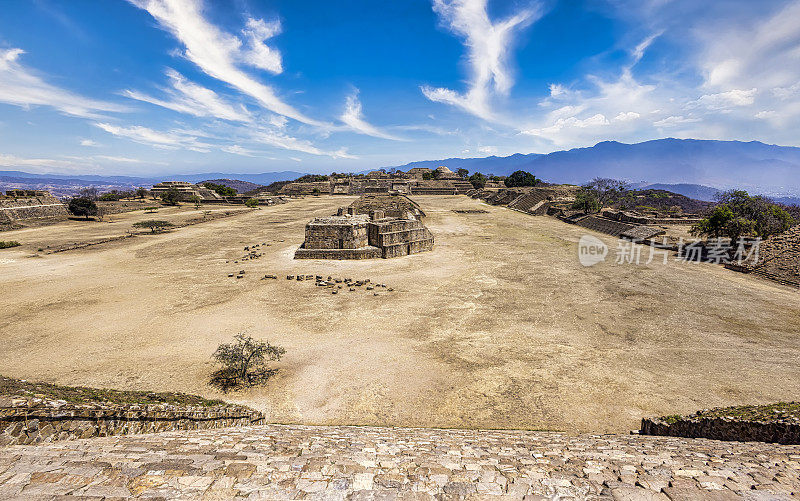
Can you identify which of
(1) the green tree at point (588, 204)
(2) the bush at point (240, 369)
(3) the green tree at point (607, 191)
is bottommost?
(2) the bush at point (240, 369)

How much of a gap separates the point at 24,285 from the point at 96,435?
19019 mm

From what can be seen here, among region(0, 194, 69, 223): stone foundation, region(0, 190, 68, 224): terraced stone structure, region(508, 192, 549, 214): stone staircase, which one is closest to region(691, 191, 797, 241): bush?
region(508, 192, 549, 214): stone staircase

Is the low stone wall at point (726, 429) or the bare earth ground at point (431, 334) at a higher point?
the low stone wall at point (726, 429)

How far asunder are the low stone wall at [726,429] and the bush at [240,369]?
9694 millimetres

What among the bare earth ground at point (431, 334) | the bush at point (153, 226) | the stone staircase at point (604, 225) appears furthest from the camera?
the stone staircase at point (604, 225)

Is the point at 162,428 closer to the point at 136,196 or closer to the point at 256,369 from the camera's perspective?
the point at 256,369

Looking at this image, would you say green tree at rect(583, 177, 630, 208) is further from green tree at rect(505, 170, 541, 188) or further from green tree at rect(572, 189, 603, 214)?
green tree at rect(505, 170, 541, 188)

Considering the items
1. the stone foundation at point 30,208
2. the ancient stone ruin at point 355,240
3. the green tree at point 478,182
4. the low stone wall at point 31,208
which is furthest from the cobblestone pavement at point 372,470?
the green tree at point 478,182

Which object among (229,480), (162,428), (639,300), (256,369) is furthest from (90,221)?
(639,300)

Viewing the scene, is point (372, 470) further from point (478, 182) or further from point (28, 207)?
point (478, 182)

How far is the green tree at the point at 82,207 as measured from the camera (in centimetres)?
3719

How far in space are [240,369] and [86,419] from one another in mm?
4892

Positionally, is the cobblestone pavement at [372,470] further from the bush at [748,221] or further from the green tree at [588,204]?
the green tree at [588,204]

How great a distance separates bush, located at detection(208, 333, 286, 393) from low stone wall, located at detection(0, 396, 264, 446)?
2.55 metres
